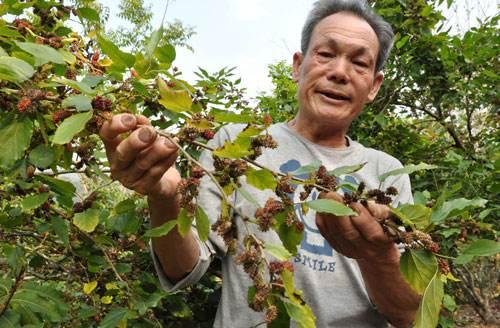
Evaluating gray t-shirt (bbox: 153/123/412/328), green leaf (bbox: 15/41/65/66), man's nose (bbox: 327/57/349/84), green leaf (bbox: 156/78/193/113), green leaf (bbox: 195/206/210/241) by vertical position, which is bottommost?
gray t-shirt (bbox: 153/123/412/328)

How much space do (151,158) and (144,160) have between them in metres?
0.01

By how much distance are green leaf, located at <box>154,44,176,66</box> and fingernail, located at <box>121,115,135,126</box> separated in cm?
17

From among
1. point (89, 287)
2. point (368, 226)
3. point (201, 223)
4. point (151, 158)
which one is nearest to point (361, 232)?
point (368, 226)

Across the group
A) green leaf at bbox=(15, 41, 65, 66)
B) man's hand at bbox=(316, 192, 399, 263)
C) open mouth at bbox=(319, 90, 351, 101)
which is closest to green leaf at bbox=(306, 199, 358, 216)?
man's hand at bbox=(316, 192, 399, 263)

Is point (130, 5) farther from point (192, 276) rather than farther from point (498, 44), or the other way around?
point (192, 276)

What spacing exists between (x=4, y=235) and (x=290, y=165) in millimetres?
961

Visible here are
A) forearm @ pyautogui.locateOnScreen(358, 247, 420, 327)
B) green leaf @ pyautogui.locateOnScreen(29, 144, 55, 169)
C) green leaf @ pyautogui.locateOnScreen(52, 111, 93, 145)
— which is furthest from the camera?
forearm @ pyautogui.locateOnScreen(358, 247, 420, 327)

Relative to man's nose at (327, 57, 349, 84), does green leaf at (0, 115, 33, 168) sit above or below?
below

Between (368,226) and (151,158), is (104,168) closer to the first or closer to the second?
(151,158)

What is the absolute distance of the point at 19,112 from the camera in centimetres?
81

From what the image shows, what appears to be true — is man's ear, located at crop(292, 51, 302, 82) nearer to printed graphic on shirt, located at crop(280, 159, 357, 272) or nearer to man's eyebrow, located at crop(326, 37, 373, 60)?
man's eyebrow, located at crop(326, 37, 373, 60)

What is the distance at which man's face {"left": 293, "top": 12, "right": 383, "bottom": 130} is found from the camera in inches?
60.5

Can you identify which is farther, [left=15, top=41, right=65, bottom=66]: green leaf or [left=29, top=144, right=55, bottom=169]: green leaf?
[left=29, top=144, right=55, bottom=169]: green leaf

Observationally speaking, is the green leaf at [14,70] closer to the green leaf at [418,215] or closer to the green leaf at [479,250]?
the green leaf at [418,215]
